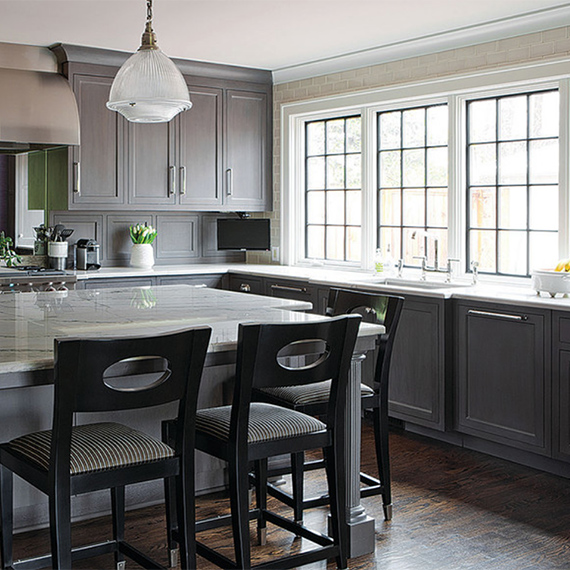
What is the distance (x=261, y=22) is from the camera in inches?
195

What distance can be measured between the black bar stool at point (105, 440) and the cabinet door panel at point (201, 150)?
3.98 meters

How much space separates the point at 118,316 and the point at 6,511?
859 millimetres

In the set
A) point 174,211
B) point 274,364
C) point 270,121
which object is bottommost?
point 274,364

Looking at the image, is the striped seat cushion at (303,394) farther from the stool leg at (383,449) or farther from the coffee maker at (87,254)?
the coffee maker at (87,254)

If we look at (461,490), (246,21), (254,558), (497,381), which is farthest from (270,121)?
(254,558)

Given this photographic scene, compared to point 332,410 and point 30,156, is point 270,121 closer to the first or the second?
point 30,156

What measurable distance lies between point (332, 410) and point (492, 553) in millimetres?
991

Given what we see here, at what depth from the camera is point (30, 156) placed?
6.19 metres

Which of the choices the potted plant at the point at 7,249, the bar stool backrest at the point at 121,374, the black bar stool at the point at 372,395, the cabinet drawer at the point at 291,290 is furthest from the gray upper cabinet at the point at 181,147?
the bar stool backrest at the point at 121,374

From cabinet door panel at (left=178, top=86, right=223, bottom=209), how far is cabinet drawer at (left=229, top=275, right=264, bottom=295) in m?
0.67

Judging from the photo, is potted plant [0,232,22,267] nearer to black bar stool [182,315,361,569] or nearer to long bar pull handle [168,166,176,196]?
long bar pull handle [168,166,176,196]

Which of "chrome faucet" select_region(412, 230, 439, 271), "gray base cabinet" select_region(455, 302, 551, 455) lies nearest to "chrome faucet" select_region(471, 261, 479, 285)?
"chrome faucet" select_region(412, 230, 439, 271)

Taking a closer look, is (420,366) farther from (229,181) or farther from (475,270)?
(229,181)

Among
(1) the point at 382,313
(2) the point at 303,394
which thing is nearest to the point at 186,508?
(2) the point at 303,394
